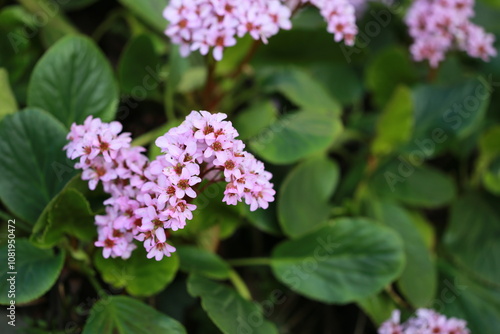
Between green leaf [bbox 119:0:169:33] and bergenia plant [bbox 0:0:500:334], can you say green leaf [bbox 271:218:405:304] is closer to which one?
bergenia plant [bbox 0:0:500:334]

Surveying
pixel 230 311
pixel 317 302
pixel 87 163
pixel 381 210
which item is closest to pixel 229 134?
pixel 87 163

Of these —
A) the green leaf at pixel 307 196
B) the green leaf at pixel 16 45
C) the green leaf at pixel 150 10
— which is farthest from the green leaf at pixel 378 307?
the green leaf at pixel 16 45

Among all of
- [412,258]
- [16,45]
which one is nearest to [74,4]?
[16,45]

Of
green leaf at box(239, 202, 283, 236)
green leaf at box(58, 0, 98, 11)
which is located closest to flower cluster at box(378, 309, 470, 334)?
green leaf at box(239, 202, 283, 236)

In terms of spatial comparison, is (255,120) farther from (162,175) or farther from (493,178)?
(493,178)

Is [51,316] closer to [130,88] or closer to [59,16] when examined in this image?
[130,88]
